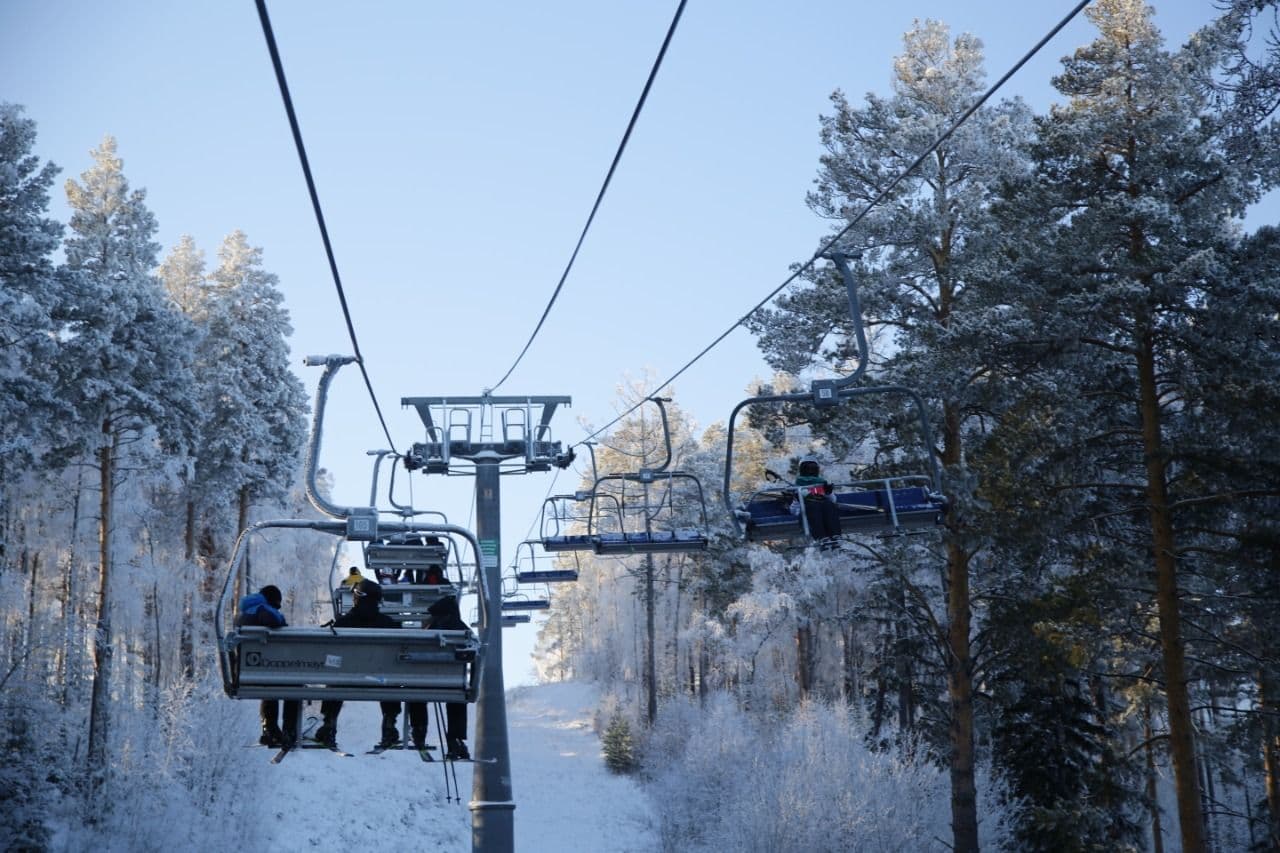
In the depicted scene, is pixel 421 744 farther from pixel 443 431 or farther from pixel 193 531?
pixel 193 531

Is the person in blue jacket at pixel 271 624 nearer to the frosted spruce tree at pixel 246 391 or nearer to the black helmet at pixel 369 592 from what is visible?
the black helmet at pixel 369 592

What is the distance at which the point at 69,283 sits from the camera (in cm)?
2875

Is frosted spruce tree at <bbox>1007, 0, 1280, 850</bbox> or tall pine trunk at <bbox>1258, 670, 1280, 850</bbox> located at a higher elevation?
frosted spruce tree at <bbox>1007, 0, 1280, 850</bbox>

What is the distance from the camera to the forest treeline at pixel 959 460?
1856 cm

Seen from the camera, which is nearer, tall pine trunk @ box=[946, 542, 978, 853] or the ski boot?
the ski boot

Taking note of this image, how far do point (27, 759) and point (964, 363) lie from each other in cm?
2083

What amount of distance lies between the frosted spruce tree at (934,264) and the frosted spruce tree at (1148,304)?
1621mm

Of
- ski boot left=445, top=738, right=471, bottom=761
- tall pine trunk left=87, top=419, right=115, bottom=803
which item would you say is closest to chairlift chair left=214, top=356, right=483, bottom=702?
ski boot left=445, top=738, right=471, bottom=761

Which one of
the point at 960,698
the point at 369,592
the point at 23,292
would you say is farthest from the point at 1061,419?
the point at 23,292

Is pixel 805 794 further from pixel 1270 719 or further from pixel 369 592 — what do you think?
pixel 369 592

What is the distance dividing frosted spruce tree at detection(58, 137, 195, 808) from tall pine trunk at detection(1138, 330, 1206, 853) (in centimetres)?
2116

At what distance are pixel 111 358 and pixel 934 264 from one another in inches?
761

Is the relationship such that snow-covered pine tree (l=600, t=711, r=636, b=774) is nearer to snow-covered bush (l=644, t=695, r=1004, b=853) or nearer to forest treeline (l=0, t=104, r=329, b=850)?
snow-covered bush (l=644, t=695, r=1004, b=853)

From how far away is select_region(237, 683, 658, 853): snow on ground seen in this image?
99.5 ft
